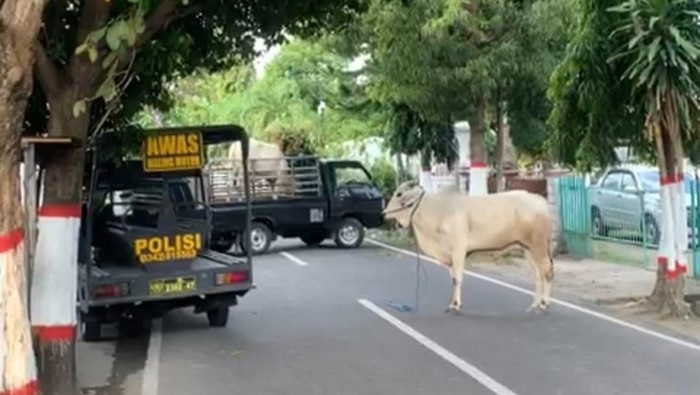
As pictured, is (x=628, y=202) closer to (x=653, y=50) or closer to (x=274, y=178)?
(x=274, y=178)

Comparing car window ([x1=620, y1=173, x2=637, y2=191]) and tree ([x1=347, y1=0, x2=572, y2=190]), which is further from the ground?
tree ([x1=347, y1=0, x2=572, y2=190])

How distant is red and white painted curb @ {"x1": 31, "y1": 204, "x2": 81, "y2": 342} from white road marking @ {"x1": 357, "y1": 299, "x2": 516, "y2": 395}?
3.70 meters

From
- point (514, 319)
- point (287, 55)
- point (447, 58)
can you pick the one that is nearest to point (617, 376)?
point (514, 319)

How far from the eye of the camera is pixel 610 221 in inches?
Answer: 869

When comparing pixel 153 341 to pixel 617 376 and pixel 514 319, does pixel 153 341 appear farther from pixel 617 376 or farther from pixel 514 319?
pixel 617 376

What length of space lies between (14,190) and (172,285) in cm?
544

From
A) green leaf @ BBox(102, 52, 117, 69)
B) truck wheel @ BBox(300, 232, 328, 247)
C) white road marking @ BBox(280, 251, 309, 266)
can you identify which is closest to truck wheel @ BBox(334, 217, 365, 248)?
truck wheel @ BBox(300, 232, 328, 247)

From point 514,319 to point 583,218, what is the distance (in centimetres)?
931

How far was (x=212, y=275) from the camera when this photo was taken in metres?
13.4

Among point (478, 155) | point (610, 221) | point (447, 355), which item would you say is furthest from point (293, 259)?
point (447, 355)

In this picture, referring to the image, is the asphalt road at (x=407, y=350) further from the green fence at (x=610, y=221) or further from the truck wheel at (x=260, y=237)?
the truck wheel at (x=260, y=237)

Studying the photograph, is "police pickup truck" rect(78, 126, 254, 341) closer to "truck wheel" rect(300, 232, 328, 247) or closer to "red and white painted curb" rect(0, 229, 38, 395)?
"red and white painted curb" rect(0, 229, 38, 395)

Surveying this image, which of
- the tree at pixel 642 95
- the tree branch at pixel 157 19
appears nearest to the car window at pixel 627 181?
the tree at pixel 642 95

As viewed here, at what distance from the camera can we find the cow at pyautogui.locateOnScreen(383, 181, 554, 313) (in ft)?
48.8
